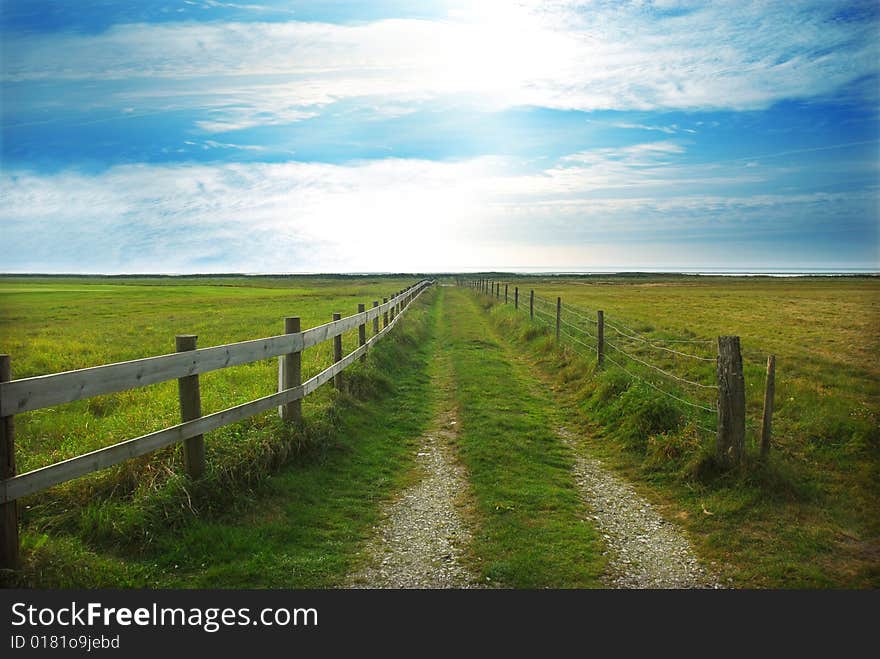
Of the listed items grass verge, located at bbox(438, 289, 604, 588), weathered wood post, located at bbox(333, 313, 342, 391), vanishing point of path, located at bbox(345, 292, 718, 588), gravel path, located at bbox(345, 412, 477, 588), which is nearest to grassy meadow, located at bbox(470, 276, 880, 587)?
vanishing point of path, located at bbox(345, 292, 718, 588)

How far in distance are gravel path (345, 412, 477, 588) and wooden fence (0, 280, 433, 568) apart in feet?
6.24

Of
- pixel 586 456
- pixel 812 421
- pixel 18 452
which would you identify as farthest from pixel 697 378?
pixel 18 452

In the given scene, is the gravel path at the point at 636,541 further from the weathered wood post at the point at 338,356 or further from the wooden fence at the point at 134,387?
the weathered wood post at the point at 338,356

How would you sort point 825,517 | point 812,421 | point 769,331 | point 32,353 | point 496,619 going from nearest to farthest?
point 496,619
point 825,517
point 812,421
point 32,353
point 769,331

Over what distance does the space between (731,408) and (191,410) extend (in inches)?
232

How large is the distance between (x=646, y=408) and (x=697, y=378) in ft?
14.7

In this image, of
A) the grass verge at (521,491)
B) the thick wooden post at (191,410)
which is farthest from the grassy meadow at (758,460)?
the thick wooden post at (191,410)

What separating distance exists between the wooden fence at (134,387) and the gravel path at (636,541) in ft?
12.6

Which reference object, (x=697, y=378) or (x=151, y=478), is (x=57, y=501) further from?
(x=697, y=378)

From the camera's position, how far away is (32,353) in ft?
50.9

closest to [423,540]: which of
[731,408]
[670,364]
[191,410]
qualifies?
[191,410]

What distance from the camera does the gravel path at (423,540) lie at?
15.2 ft

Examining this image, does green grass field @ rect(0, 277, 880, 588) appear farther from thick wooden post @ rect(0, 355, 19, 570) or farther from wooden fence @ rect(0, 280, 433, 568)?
wooden fence @ rect(0, 280, 433, 568)

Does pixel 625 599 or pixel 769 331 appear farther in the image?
pixel 769 331
